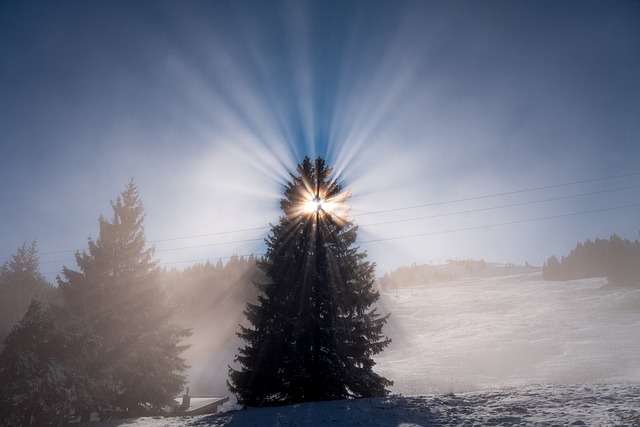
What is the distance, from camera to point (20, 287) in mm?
44281

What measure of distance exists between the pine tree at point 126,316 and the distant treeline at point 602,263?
101320 mm

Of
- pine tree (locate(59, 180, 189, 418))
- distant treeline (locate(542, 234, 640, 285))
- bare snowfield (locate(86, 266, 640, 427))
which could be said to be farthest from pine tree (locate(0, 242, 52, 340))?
distant treeline (locate(542, 234, 640, 285))

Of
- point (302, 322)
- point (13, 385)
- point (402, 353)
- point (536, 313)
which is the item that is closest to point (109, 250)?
point (13, 385)

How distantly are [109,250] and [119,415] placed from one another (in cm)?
966

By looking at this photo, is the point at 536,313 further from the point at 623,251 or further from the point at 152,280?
the point at 152,280

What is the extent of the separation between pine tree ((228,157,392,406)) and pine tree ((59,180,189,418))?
21.3ft

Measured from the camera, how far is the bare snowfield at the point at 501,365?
10.1 metres

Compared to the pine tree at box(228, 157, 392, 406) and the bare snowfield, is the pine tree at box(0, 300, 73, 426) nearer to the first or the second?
the bare snowfield

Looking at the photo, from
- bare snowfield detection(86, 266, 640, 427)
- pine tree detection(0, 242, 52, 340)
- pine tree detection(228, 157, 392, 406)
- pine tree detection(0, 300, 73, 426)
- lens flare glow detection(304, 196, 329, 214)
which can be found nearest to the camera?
bare snowfield detection(86, 266, 640, 427)

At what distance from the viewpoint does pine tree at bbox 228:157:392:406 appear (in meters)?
14.3

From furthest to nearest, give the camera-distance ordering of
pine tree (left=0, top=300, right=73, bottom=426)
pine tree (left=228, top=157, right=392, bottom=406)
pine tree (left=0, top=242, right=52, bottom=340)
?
pine tree (left=0, top=242, right=52, bottom=340)
pine tree (left=228, top=157, right=392, bottom=406)
pine tree (left=0, top=300, right=73, bottom=426)

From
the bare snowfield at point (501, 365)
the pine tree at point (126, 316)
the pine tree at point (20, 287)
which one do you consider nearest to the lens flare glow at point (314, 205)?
the bare snowfield at point (501, 365)

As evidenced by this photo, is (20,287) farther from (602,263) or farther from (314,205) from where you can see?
(602,263)

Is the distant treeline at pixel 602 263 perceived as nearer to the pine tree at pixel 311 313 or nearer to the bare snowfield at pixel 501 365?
the bare snowfield at pixel 501 365
